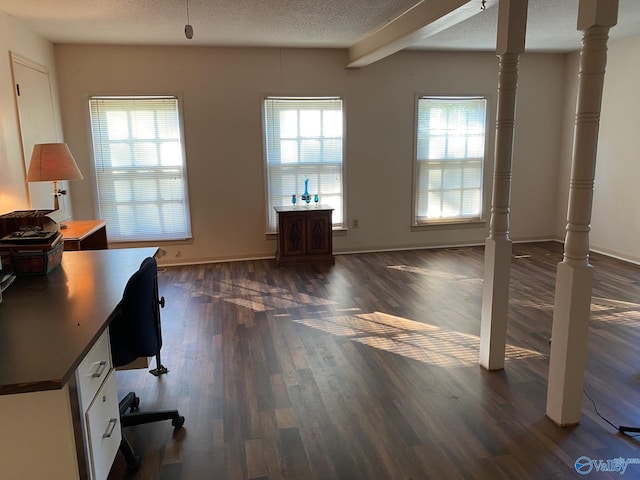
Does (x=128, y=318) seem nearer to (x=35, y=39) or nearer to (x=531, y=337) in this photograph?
(x=531, y=337)

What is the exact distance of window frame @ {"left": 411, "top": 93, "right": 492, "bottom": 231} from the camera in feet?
21.4

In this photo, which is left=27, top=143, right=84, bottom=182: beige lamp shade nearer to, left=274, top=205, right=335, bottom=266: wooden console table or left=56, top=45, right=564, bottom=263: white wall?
left=56, top=45, right=564, bottom=263: white wall

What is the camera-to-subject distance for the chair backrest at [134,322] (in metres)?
2.07

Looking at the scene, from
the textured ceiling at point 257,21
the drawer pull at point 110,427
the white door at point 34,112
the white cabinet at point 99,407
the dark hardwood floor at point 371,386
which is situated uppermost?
the textured ceiling at point 257,21

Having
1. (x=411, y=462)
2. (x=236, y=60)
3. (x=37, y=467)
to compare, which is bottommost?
(x=411, y=462)

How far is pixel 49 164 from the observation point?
399 centimetres

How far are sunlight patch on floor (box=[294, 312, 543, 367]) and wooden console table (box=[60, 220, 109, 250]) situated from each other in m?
1.93

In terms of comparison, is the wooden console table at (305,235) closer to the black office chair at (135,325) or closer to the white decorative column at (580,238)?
the black office chair at (135,325)

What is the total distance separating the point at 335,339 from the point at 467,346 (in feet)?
3.26

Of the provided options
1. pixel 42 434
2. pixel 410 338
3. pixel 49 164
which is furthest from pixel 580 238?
pixel 49 164

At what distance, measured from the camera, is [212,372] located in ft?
10.3

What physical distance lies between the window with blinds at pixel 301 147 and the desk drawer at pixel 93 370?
4.42m

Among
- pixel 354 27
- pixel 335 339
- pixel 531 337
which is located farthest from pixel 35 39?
pixel 531 337

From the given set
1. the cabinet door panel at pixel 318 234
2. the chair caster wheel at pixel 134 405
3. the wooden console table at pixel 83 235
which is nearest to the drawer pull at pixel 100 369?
the chair caster wheel at pixel 134 405
